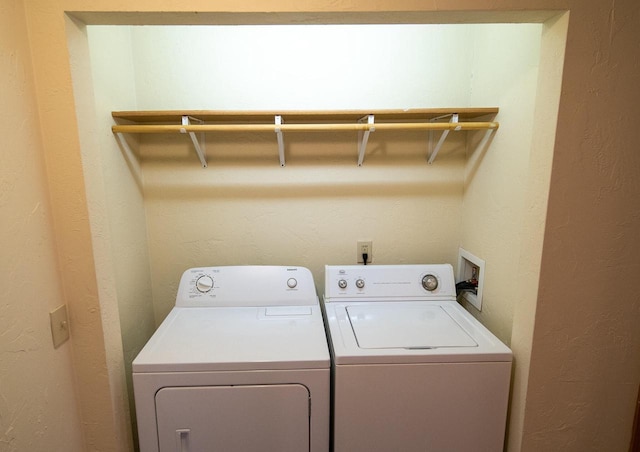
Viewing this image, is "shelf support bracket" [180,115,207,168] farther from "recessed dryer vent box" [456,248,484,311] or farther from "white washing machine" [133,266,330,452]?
"recessed dryer vent box" [456,248,484,311]

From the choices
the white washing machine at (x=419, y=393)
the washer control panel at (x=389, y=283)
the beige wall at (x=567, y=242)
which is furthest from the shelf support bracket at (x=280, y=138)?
the white washing machine at (x=419, y=393)

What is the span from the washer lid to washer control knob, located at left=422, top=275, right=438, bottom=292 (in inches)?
4.2

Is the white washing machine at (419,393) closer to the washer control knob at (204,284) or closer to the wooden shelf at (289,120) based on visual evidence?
the washer control knob at (204,284)

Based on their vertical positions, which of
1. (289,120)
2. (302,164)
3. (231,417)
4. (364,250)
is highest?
(289,120)

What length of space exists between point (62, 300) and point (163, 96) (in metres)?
1.11

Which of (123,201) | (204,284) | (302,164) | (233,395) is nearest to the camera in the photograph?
(233,395)

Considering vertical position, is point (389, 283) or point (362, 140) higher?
point (362, 140)

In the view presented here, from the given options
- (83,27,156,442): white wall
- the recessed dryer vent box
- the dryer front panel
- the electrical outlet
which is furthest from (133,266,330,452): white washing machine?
the recessed dryer vent box

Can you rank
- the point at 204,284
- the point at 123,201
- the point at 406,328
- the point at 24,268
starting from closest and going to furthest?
the point at 24,268 < the point at 406,328 < the point at 123,201 < the point at 204,284

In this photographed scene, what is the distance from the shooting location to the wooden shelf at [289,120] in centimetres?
138

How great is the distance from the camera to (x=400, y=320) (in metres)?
1.43

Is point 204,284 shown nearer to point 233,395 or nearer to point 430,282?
point 233,395

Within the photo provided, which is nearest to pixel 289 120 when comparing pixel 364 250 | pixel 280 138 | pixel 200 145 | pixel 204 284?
pixel 280 138

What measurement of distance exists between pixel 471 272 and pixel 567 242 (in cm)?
76
